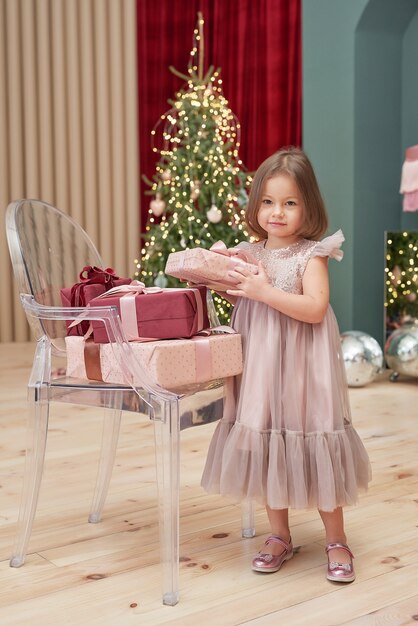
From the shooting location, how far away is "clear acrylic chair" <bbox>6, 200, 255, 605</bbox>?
5.51 ft

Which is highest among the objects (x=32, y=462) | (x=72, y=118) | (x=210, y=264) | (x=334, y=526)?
(x=72, y=118)

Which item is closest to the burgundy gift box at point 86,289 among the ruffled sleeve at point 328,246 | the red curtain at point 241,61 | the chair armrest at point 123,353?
the chair armrest at point 123,353

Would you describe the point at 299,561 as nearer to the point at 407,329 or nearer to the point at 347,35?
the point at 407,329

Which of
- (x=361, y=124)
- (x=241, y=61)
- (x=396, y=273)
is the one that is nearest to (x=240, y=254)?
(x=396, y=273)

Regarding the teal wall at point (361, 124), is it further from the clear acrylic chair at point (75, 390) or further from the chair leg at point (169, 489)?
the chair leg at point (169, 489)

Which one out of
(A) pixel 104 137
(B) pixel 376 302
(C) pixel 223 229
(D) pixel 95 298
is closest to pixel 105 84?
(A) pixel 104 137

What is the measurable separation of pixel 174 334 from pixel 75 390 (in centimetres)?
30

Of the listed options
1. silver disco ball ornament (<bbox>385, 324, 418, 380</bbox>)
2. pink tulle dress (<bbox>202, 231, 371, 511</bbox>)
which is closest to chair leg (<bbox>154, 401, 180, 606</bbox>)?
pink tulle dress (<bbox>202, 231, 371, 511</bbox>)

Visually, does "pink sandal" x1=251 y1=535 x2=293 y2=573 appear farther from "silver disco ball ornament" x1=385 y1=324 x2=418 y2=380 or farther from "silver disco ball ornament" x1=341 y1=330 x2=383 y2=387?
"silver disco ball ornament" x1=385 y1=324 x2=418 y2=380

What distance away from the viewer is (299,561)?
1.90 meters

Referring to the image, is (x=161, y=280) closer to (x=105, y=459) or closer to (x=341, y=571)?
(x=105, y=459)

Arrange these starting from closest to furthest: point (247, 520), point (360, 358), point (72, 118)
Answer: point (247, 520), point (360, 358), point (72, 118)

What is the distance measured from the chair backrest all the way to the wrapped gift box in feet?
0.62

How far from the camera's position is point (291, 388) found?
1746 millimetres
